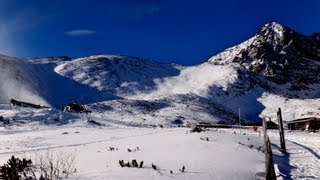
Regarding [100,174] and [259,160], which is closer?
[100,174]

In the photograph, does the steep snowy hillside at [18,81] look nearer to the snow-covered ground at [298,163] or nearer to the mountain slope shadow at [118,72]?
the mountain slope shadow at [118,72]

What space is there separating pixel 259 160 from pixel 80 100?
100390mm

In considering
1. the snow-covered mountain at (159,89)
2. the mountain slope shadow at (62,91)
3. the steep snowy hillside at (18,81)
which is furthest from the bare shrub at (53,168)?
the mountain slope shadow at (62,91)

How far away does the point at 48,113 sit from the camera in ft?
195

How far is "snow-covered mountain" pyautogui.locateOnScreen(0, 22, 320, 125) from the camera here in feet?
343

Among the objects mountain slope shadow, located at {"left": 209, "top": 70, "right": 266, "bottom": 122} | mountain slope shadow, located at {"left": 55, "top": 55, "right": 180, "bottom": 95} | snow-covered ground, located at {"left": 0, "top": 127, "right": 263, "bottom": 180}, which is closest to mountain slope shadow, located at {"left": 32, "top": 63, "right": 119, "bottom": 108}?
mountain slope shadow, located at {"left": 55, "top": 55, "right": 180, "bottom": 95}

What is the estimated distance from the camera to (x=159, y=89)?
140m

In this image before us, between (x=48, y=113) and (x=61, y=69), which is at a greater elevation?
(x=61, y=69)

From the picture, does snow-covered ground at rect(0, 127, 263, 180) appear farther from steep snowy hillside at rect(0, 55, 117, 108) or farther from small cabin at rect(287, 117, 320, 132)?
steep snowy hillside at rect(0, 55, 117, 108)

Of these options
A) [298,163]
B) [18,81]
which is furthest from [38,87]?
[298,163]

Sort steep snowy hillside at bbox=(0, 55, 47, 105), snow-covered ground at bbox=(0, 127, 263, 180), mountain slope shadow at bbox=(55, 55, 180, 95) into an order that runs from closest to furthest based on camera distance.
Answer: snow-covered ground at bbox=(0, 127, 263, 180), steep snowy hillside at bbox=(0, 55, 47, 105), mountain slope shadow at bbox=(55, 55, 180, 95)

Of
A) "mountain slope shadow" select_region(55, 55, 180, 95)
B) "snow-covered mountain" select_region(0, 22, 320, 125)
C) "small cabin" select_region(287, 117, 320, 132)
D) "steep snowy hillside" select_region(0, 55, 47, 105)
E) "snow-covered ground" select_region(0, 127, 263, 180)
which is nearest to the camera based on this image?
"snow-covered ground" select_region(0, 127, 263, 180)

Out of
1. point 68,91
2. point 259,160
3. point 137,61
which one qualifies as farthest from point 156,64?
point 259,160

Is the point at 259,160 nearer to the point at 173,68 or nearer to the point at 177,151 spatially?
the point at 177,151
